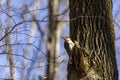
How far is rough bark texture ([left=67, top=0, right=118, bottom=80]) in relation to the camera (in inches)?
158

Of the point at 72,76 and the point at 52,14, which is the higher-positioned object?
the point at 52,14

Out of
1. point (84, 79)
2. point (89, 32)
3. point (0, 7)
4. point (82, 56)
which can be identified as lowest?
point (84, 79)

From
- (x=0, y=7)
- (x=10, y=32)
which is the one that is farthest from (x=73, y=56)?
(x=0, y=7)

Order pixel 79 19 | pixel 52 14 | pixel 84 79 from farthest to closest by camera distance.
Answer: pixel 79 19 → pixel 84 79 → pixel 52 14

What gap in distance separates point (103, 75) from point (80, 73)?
0.93ft

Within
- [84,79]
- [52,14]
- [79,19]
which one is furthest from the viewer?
[79,19]

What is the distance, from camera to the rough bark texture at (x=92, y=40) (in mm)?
4023

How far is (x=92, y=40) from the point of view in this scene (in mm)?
4160

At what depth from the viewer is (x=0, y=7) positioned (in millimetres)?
4348

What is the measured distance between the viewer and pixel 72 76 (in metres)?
4.01

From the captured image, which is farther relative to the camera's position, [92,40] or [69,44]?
[92,40]

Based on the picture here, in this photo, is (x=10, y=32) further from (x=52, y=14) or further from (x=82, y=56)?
(x=52, y=14)

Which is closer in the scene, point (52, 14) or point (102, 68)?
point (52, 14)

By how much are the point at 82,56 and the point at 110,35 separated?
0.52 metres
